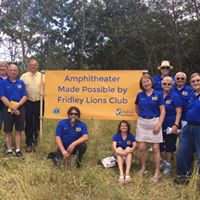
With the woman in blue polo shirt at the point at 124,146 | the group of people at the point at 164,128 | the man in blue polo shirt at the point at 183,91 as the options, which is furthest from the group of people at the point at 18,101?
the man in blue polo shirt at the point at 183,91

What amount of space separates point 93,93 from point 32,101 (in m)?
1.25

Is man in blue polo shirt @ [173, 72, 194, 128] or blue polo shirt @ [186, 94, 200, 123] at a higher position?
man in blue polo shirt @ [173, 72, 194, 128]

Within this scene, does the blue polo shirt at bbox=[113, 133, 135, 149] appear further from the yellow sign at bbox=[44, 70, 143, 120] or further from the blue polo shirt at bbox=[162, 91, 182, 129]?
the yellow sign at bbox=[44, 70, 143, 120]

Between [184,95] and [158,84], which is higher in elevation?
[158,84]

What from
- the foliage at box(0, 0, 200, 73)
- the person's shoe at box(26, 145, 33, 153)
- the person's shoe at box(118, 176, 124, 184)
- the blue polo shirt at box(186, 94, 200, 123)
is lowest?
the person's shoe at box(118, 176, 124, 184)

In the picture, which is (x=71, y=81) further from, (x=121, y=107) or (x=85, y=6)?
(x=85, y=6)

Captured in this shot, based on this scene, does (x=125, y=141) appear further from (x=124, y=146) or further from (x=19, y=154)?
(x=19, y=154)

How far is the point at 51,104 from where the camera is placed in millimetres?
7578

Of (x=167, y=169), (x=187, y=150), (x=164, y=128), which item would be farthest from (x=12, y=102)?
(x=187, y=150)

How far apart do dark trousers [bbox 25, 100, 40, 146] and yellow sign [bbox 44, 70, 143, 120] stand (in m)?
0.24

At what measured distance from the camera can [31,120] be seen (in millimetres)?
7684

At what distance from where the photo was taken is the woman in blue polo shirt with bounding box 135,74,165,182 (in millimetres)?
6180

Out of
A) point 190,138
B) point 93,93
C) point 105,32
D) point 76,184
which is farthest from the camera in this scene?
point 105,32

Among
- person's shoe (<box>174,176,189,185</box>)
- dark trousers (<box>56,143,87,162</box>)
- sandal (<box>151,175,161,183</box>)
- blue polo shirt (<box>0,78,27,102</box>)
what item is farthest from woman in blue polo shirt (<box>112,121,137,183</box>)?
blue polo shirt (<box>0,78,27,102</box>)
